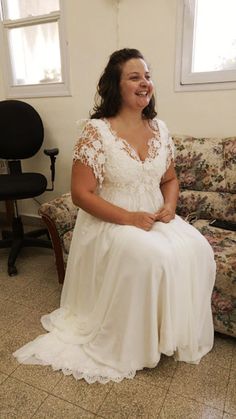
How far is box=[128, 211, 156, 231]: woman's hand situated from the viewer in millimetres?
1312

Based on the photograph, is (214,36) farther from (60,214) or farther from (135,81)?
(60,214)

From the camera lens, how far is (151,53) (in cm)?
216

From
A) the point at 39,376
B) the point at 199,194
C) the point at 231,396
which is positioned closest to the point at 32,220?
the point at 199,194

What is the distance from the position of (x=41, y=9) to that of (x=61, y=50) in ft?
1.25

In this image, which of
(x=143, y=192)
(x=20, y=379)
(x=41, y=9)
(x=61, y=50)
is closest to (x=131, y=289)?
(x=143, y=192)

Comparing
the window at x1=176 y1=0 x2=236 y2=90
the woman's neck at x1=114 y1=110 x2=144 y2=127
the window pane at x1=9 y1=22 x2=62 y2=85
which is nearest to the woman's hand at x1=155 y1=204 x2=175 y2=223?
the woman's neck at x1=114 y1=110 x2=144 y2=127

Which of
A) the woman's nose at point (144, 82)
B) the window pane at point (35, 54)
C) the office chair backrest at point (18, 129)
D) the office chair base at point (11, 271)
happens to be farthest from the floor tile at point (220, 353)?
the window pane at point (35, 54)

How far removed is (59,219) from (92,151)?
62cm

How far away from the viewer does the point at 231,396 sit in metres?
1.23

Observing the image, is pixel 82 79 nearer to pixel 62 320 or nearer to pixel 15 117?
pixel 15 117

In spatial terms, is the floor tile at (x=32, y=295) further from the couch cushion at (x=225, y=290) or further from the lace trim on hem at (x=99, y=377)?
the couch cushion at (x=225, y=290)

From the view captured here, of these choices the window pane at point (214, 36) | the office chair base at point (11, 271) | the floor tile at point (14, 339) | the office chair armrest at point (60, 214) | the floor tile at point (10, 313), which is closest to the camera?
the floor tile at point (14, 339)

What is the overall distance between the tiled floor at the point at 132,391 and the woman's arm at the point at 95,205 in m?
0.67

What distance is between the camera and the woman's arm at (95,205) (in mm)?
1322
